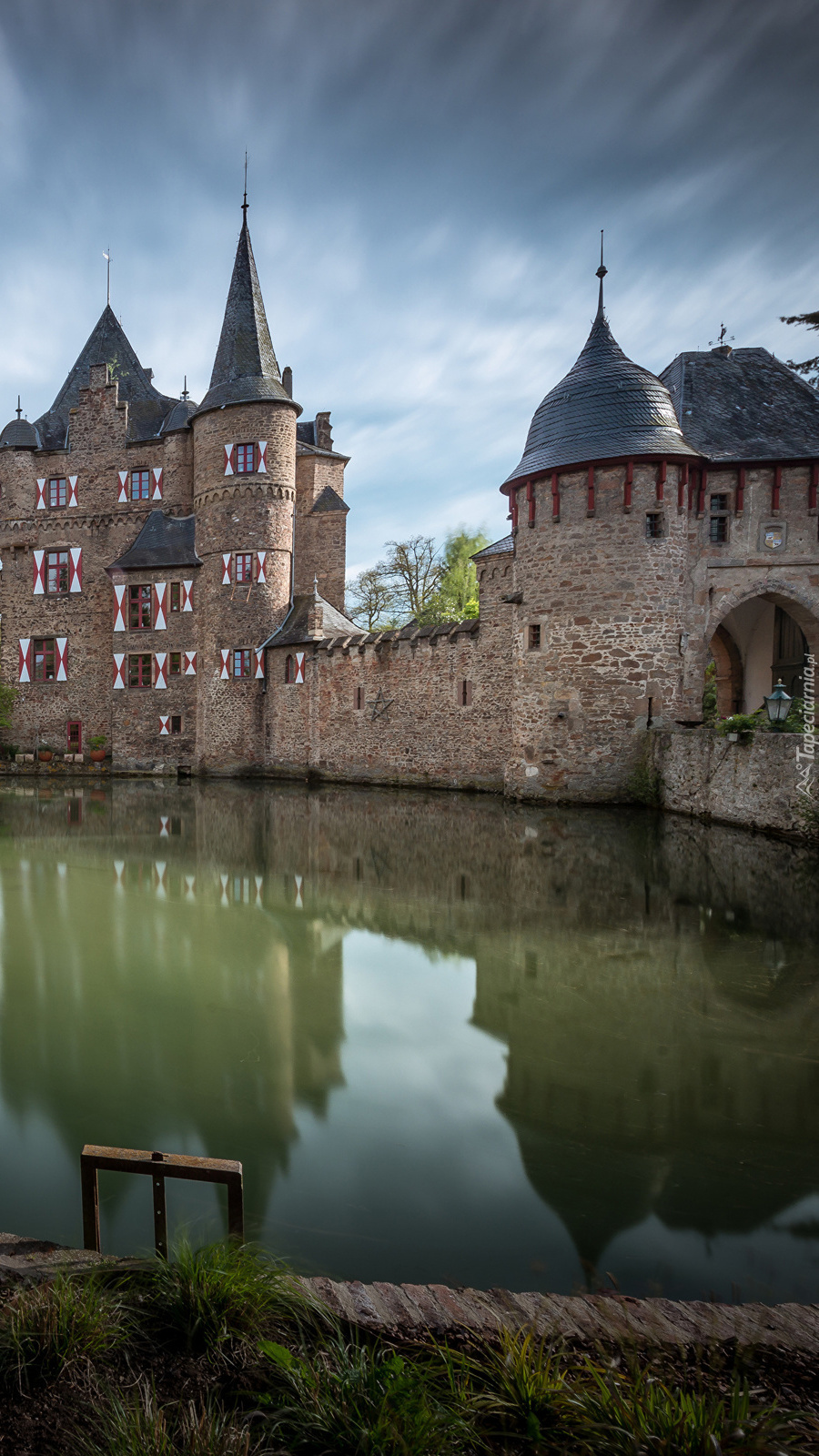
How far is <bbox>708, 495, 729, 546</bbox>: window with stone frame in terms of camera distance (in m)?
15.7

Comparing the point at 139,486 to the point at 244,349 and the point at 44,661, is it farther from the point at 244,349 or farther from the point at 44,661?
the point at 44,661

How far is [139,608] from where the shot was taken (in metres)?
24.3

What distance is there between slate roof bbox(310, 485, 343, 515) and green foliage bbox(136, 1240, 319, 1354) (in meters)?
24.8

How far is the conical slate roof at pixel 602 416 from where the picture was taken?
47.7 ft

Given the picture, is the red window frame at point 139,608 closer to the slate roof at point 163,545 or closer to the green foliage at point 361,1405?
the slate roof at point 163,545

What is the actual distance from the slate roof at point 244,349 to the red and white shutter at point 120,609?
5873 millimetres

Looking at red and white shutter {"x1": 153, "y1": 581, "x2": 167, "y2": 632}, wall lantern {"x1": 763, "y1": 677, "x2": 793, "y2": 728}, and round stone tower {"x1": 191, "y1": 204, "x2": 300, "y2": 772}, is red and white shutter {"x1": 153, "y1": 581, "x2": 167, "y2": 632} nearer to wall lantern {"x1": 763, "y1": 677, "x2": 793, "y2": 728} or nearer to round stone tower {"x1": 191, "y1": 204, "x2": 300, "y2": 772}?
round stone tower {"x1": 191, "y1": 204, "x2": 300, "y2": 772}

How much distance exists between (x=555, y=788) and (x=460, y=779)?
3539 mm

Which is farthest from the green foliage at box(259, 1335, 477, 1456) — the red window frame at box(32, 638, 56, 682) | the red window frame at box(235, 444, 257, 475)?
the red window frame at box(32, 638, 56, 682)

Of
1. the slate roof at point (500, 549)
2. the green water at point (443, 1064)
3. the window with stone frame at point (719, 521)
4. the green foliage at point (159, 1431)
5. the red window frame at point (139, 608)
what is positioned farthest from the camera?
the red window frame at point (139, 608)

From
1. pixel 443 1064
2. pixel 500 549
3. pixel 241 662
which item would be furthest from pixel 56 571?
pixel 443 1064

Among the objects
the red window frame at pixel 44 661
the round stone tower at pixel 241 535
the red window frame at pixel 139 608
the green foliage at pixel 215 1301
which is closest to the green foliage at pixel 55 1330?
the green foliage at pixel 215 1301

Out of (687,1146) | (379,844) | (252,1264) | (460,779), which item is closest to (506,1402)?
(252,1264)

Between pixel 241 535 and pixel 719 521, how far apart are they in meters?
13.2
